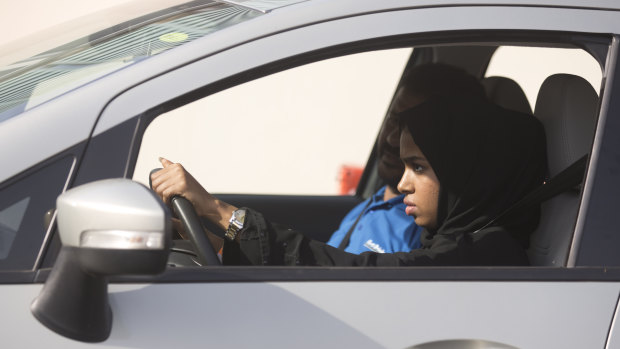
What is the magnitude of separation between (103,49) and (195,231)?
46 centimetres

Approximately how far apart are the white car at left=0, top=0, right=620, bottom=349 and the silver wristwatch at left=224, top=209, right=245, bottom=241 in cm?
16

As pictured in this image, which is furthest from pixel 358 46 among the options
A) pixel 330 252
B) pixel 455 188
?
pixel 455 188

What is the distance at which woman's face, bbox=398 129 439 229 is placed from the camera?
210 centimetres

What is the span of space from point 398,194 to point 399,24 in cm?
115

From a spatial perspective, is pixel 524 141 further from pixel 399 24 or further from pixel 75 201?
pixel 75 201

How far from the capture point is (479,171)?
2045mm

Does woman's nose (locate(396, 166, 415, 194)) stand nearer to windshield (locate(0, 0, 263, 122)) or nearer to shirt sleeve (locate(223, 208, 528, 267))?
shirt sleeve (locate(223, 208, 528, 267))

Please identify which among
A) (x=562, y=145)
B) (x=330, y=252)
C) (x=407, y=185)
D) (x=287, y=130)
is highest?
(x=287, y=130)

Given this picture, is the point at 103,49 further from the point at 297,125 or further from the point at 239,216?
the point at 297,125

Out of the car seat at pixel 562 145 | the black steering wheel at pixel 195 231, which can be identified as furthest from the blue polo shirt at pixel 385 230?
the black steering wheel at pixel 195 231

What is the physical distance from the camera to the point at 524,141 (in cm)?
208

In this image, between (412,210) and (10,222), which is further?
(412,210)

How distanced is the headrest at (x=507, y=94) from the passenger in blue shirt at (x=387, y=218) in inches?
10.3

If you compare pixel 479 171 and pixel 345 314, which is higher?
pixel 479 171
